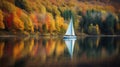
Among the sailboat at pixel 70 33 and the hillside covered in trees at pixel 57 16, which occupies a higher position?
the hillside covered in trees at pixel 57 16

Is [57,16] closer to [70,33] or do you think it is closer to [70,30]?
[70,30]

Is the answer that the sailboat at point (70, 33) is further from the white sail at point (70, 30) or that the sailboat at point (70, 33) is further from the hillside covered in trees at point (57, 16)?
the hillside covered in trees at point (57, 16)

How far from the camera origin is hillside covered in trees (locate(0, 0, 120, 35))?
70.7 ft

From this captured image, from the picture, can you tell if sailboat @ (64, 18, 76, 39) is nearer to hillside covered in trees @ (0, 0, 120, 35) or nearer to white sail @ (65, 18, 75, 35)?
white sail @ (65, 18, 75, 35)

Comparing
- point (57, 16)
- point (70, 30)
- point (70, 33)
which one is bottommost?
point (70, 33)

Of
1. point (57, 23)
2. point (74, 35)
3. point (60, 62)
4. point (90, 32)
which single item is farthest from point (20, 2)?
point (60, 62)

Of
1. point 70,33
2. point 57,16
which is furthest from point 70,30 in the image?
point 57,16

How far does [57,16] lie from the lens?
2347cm

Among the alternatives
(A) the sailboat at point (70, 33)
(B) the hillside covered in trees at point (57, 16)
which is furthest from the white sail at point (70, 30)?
(B) the hillside covered in trees at point (57, 16)

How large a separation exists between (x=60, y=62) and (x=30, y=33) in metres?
12.1

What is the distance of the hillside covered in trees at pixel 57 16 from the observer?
21.5m

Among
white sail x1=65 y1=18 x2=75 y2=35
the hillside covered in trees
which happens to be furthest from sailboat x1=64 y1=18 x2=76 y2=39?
the hillside covered in trees

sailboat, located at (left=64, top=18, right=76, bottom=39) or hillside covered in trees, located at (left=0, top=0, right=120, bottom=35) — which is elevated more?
hillside covered in trees, located at (left=0, top=0, right=120, bottom=35)

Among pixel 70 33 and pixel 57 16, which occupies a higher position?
pixel 57 16
